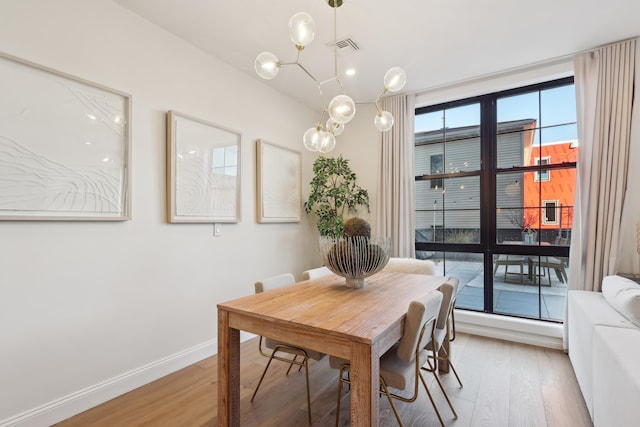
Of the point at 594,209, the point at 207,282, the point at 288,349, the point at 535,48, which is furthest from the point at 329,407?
the point at 535,48

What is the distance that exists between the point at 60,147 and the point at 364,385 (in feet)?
6.97

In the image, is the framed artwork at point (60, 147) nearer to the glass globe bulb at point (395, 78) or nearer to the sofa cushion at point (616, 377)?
the glass globe bulb at point (395, 78)

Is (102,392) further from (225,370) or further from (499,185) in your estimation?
(499,185)

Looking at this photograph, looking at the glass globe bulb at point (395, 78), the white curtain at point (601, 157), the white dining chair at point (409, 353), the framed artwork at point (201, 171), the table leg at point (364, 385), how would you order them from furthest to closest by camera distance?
the white curtain at point (601, 157), the framed artwork at point (201, 171), the glass globe bulb at point (395, 78), the white dining chair at point (409, 353), the table leg at point (364, 385)

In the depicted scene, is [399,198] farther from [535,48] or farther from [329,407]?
[329,407]

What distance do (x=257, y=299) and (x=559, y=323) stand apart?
302 centimetres

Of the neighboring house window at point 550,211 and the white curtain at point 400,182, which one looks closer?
the neighboring house window at point 550,211

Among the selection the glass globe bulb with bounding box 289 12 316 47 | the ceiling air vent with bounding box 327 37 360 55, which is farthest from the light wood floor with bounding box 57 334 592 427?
the ceiling air vent with bounding box 327 37 360 55

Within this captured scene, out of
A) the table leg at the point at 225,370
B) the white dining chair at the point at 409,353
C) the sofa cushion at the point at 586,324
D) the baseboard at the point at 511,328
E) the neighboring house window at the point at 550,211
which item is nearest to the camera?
the white dining chair at the point at 409,353

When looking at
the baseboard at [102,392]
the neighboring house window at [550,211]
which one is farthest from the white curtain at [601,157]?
the baseboard at [102,392]

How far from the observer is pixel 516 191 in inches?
127

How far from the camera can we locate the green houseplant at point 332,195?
12.0 ft

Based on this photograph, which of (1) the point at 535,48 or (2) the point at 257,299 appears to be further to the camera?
(1) the point at 535,48

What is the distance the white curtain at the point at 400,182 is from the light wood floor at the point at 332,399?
1.37 metres
